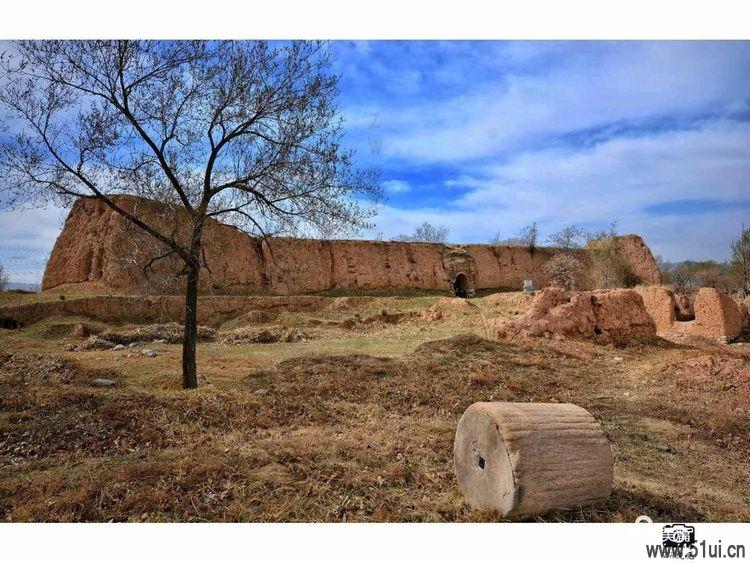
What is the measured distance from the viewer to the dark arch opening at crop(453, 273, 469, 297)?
31.5 metres

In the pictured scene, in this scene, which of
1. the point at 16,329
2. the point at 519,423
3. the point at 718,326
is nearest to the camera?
the point at 519,423

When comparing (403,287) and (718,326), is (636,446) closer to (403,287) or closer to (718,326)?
(718,326)

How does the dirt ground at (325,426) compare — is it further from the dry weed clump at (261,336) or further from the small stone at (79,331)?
the dry weed clump at (261,336)

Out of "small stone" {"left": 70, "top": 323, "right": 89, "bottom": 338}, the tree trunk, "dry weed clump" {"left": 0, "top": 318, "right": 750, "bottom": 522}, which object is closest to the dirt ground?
"dry weed clump" {"left": 0, "top": 318, "right": 750, "bottom": 522}

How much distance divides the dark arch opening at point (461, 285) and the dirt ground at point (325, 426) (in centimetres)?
1907

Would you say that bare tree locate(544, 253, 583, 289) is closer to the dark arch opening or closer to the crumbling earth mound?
the dark arch opening

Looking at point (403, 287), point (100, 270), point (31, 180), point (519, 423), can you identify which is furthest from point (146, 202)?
point (403, 287)

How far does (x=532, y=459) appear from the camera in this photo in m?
3.25

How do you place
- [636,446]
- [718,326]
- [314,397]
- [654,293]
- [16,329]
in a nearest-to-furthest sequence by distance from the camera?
[636,446] → [314,397] → [16,329] → [718,326] → [654,293]

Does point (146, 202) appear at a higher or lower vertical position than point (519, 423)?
higher

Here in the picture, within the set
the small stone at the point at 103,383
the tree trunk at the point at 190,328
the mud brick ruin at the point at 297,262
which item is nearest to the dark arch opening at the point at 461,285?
the mud brick ruin at the point at 297,262

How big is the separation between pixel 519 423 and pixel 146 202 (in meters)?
7.08

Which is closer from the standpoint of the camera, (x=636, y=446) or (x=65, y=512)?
(x=65, y=512)

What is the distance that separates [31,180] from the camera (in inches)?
263
